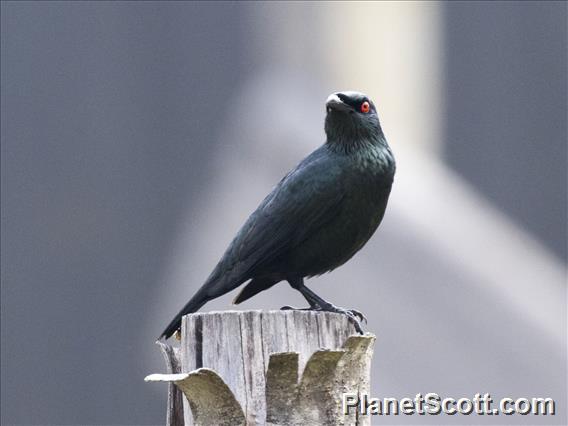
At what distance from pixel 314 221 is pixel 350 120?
0.47 m

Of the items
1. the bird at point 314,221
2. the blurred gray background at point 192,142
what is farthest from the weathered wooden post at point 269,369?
the blurred gray background at point 192,142

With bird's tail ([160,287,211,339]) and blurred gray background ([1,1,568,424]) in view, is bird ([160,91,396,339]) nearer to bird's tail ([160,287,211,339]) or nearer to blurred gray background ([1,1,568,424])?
bird's tail ([160,287,211,339])

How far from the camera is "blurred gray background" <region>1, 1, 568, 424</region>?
8.88 meters

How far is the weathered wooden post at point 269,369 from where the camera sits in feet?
11.5

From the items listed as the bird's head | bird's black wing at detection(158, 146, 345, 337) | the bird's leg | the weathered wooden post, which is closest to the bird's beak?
the bird's head

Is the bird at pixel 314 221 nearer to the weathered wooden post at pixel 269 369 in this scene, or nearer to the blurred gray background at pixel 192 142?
the weathered wooden post at pixel 269 369

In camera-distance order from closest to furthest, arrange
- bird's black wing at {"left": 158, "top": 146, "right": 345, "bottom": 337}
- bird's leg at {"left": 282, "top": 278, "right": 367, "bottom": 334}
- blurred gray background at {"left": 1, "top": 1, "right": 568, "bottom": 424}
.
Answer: bird's leg at {"left": 282, "top": 278, "right": 367, "bottom": 334}
bird's black wing at {"left": 158, "top": 146, "right": 345, "bottom": 337}
blurred gray background at {"left": 1, "top": 1, "right": 568, "bottom": 424}

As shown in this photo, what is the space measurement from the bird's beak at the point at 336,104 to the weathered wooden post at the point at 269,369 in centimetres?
107

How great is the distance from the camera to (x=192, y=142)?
918cm

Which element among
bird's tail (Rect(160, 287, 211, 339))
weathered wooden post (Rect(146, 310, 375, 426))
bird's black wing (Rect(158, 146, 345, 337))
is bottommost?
weathered wooden post (Rect(146, 310, 375, 426))

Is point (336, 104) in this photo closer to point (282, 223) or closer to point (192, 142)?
point (282, 223)

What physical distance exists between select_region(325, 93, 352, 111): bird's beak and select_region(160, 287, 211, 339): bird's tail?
0.91 meters

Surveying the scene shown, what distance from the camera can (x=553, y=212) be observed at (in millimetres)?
9078

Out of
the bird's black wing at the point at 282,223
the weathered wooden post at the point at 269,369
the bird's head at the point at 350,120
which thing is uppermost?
the bird's head at the point at 350,120
